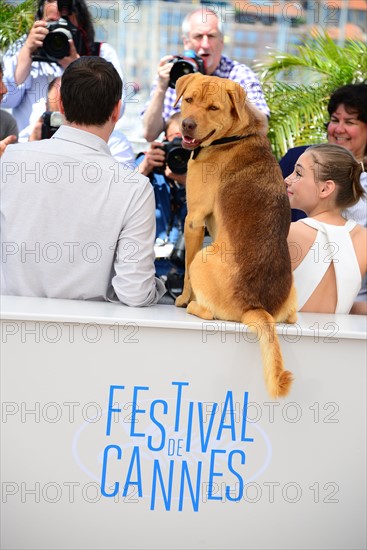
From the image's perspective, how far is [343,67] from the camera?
246 inches

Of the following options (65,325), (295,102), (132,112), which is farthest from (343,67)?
(65,325)

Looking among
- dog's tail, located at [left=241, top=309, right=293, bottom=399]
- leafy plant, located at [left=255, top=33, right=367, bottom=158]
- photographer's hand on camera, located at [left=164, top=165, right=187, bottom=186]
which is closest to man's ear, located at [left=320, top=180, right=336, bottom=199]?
dog's tail, located at [left=241, top=309, right=293, bottom=399]

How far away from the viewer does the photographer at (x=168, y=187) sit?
4.53m

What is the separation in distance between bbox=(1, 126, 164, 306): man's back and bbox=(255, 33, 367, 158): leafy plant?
3.45 meters

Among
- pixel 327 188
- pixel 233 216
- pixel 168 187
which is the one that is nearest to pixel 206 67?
pixel 168 187

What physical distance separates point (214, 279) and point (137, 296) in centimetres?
28

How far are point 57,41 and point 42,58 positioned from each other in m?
0.15

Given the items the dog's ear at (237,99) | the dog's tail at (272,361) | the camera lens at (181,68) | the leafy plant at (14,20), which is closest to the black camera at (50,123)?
the camera lens at (181,68)

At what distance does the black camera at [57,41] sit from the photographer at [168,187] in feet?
2.46

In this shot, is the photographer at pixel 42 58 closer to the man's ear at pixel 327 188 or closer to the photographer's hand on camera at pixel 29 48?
the photographer's hand on camera at pixel 29 48

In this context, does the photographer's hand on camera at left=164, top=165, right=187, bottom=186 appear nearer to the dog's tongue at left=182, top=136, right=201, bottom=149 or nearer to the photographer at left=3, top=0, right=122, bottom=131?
the photographer at left=3, top=0, right=122, bottom=131

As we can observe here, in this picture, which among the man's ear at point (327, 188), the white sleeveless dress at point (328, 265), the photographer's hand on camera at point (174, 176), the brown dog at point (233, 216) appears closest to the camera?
the brown dog at point (233, 216)

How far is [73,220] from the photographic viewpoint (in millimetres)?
2750

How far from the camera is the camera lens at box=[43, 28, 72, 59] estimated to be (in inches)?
183
